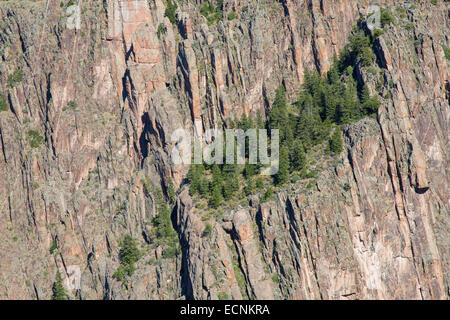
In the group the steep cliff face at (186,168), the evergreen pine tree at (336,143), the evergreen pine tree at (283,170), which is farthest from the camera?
the evergreen pine tree at (336,143)

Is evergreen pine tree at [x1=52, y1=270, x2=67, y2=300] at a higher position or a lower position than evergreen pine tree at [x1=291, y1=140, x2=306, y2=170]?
lower

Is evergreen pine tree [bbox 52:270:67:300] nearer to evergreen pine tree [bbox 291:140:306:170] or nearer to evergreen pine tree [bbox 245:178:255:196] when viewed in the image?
evergreen pine tree [bbox 245:178:255:196]

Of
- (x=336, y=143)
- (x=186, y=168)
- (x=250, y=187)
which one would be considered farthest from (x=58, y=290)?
(x=336, y=143)

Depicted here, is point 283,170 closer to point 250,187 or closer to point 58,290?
point 250,187

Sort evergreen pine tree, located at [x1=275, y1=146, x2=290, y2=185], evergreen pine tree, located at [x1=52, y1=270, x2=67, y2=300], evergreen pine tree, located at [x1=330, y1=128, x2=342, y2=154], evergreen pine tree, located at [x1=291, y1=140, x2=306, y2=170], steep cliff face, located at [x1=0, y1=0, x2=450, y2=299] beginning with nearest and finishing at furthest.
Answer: steep cliff face, located at [x1=0, y1=0, x2=450, y2=299]
evergreen pine tree, located at [x1=275, y1=146, x2=290, y2=185]
evergreen pine tree, located at [x1=291, y1=140, x2=306, y2=170]
evergreen pine tree, located at [x1=330, y1=128, x2=342, y2=154]
evergreen pine tree, located at [x1=52, y1=270, x2=67, y2=300]

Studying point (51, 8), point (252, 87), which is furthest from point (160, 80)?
point (51, 8)

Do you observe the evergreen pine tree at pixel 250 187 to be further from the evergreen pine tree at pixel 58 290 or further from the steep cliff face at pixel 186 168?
the evergreen pine tree at pixel 58 290

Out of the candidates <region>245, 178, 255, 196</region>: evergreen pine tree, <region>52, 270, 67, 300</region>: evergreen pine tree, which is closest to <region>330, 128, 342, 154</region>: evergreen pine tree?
<region>245, 178, 255, 196</region>: evergreen pine tree

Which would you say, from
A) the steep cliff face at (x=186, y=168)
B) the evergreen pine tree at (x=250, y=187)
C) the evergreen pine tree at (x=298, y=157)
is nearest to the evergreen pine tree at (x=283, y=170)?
the evergreen pine tree at (x=298, y=157)

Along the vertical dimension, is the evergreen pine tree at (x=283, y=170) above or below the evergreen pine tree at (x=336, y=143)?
below
